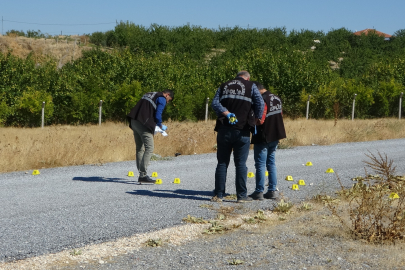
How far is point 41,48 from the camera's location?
67.8 metres

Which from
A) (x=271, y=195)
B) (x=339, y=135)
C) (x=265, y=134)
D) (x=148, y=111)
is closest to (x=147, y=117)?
(x=148, y=111)

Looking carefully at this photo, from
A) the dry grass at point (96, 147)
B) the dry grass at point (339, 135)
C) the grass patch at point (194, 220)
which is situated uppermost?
the dry grass at point (339, 135)

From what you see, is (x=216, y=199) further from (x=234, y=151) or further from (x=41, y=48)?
(x=41, y=48)

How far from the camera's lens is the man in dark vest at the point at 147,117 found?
361 inches

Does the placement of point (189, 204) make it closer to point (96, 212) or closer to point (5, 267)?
point (96, 212)

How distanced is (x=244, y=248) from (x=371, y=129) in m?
17.9

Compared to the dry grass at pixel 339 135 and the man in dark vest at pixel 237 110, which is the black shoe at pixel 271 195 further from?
the dry grass at pixel 339 135

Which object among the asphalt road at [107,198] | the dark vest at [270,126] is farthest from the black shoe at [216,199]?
the dark vest at [270,126]

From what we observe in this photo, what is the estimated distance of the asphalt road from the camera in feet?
19.0

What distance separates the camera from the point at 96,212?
6.97 metres

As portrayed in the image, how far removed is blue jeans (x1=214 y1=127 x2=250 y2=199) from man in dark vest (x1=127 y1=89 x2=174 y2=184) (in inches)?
76.3

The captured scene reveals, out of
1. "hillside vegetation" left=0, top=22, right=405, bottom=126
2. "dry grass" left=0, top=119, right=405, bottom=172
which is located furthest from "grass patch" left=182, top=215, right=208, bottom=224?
"hillside vegetation" left=0, top=22, right=405, bottom=126

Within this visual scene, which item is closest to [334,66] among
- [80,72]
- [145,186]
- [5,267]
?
[80,72]

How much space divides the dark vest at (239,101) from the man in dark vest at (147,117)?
199cm
